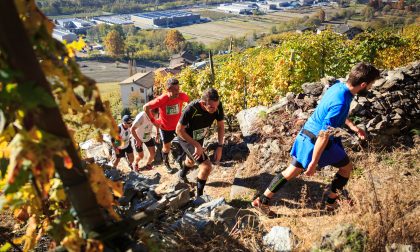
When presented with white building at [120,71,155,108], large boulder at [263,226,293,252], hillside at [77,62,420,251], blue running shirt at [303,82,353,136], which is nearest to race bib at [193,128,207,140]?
hillside at [77,62,420,251]

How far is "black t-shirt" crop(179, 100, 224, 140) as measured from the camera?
469cm

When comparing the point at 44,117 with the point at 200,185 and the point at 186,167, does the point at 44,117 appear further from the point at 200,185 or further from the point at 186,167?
the point at 186,167

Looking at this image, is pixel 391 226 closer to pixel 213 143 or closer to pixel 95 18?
pixel 213 143

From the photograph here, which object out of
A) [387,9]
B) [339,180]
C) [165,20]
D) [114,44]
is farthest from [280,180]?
[165,20]

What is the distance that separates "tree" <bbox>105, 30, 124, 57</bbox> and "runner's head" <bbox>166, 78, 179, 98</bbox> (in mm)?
81269

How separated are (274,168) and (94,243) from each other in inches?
164

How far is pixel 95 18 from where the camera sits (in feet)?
415

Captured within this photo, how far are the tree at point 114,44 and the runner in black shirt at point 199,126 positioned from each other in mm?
82302

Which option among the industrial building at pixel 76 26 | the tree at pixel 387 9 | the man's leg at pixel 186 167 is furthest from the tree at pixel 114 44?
the man's leg at pixel 186 167

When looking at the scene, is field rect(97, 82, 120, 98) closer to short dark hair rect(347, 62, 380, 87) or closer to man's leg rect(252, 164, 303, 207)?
man's leg rect(252, 164, 303, 207)

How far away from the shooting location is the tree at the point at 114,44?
270 feet

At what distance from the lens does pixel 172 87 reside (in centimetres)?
567

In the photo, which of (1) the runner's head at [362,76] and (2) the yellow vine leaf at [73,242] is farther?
(1) the runner's head at [362,76]

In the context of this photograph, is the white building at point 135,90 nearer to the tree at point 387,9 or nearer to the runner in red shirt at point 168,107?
the runner in red shirt at point 168,107
